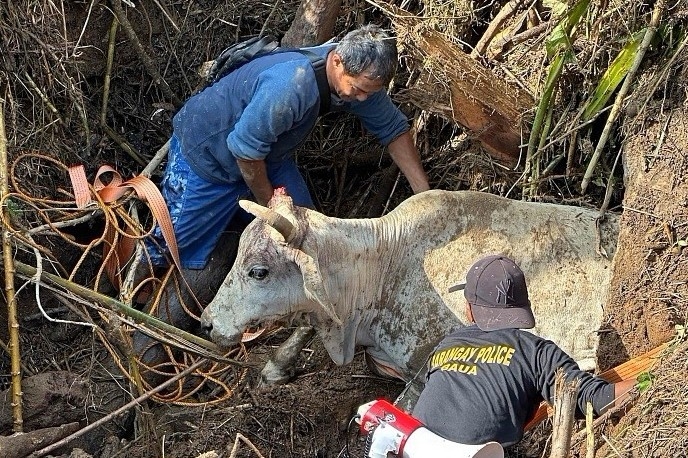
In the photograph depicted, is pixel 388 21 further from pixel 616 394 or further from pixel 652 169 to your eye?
pixel 616 394

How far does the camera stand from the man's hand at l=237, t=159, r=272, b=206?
18.1ft

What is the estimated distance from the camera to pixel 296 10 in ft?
23.3

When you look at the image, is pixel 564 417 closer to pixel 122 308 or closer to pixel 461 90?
pixel 461 90

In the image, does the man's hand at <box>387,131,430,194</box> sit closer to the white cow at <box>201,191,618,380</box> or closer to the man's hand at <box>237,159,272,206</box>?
the white cow at <box>201,191,618,380</box>

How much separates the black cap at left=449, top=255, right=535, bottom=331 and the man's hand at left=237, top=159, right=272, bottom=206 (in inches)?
75.2

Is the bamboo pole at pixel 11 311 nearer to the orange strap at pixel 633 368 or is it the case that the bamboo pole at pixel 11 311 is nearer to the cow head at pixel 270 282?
the cow head at pixel 270 282

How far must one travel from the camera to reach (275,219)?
15.6 feet

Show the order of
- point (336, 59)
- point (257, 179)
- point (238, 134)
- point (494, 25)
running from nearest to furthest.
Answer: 1. point (336, 59)
2. point (238, 134)
3. point (257, 179)
4. point (494, 25)

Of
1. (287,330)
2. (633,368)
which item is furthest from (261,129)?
(633,368)

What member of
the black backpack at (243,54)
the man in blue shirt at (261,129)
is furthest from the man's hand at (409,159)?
the black backpack at (243,54)

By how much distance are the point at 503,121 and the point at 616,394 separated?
7.54 feet

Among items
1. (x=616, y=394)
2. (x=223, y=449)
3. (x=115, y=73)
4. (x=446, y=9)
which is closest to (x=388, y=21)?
(x=446, y=9)

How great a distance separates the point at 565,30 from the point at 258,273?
2086mm

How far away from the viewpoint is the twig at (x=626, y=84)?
189 inches
